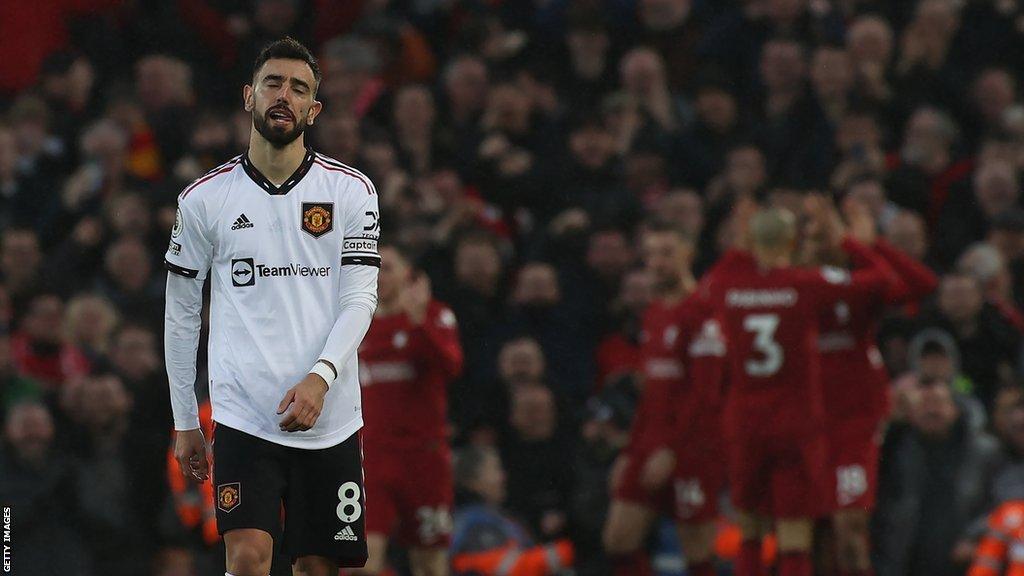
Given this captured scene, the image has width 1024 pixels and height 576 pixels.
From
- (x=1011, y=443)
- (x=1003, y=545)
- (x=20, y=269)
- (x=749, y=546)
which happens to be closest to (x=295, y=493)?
(x=749, y=546)

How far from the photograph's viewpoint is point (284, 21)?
1427cm

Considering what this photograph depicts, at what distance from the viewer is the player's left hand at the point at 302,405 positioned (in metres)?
5.77

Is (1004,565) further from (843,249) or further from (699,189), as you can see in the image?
(699,189)

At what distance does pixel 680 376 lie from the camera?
10.6 metres

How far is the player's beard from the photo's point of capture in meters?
6.09

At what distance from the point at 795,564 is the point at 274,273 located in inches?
176

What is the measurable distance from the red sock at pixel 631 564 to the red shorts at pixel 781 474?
1.03 meters

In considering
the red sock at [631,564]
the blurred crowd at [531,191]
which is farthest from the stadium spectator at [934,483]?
the red sock at [631,564]

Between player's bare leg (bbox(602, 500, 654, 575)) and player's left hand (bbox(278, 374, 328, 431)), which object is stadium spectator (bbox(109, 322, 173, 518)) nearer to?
player's bare leg (bbox(602, 500, 654, 575))

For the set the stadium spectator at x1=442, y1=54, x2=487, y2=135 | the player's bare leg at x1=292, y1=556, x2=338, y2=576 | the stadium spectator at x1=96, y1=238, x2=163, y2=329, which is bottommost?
the player's bare leg at x1=292, y1=556, x2=338, y2=576

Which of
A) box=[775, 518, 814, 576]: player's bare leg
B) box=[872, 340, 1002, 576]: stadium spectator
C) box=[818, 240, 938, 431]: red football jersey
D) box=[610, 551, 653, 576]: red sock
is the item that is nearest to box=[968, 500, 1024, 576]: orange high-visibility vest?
box=[872, 340, 1002, 576]: stadium spectator

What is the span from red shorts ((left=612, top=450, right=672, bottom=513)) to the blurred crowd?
0.45 meters

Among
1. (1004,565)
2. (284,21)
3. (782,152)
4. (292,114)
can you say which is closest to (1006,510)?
(1004,565)

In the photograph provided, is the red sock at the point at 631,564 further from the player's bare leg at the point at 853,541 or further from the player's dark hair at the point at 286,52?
the player's dark hair at the point at 286,52
